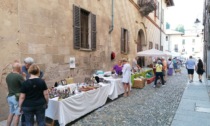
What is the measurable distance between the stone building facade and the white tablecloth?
1410mm

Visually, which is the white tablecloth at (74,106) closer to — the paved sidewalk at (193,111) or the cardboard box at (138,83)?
the paved sidewalk at (193,111)

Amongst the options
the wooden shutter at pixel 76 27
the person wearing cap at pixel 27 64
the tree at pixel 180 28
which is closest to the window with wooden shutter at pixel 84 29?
the wooden shutter at pixel 76 27

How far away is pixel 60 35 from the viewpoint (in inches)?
307

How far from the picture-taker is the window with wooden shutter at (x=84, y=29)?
8.64 meters

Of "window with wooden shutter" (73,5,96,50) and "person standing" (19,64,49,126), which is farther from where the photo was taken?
"window with wooden shutter" (73,5,96,50)

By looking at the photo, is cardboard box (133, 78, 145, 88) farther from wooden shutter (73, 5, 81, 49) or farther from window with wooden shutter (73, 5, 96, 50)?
wooden shutter (73, 5, 81, 49)

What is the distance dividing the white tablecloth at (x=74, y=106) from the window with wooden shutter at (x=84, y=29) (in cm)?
238

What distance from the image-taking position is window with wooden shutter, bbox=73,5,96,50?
8.64m

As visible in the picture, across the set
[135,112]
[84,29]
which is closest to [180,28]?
[84,29]

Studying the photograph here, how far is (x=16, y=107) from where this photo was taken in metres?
→ 4.70

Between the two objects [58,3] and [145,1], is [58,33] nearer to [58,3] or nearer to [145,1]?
[58,3]

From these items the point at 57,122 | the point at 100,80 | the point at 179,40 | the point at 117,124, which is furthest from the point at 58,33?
the point at 179,40

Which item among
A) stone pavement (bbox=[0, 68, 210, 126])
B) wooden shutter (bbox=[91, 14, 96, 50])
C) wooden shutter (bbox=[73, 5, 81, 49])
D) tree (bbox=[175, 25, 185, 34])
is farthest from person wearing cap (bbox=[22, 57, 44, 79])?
tree (bbox=[175, 25, 185, 34])

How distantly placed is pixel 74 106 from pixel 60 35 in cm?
292
